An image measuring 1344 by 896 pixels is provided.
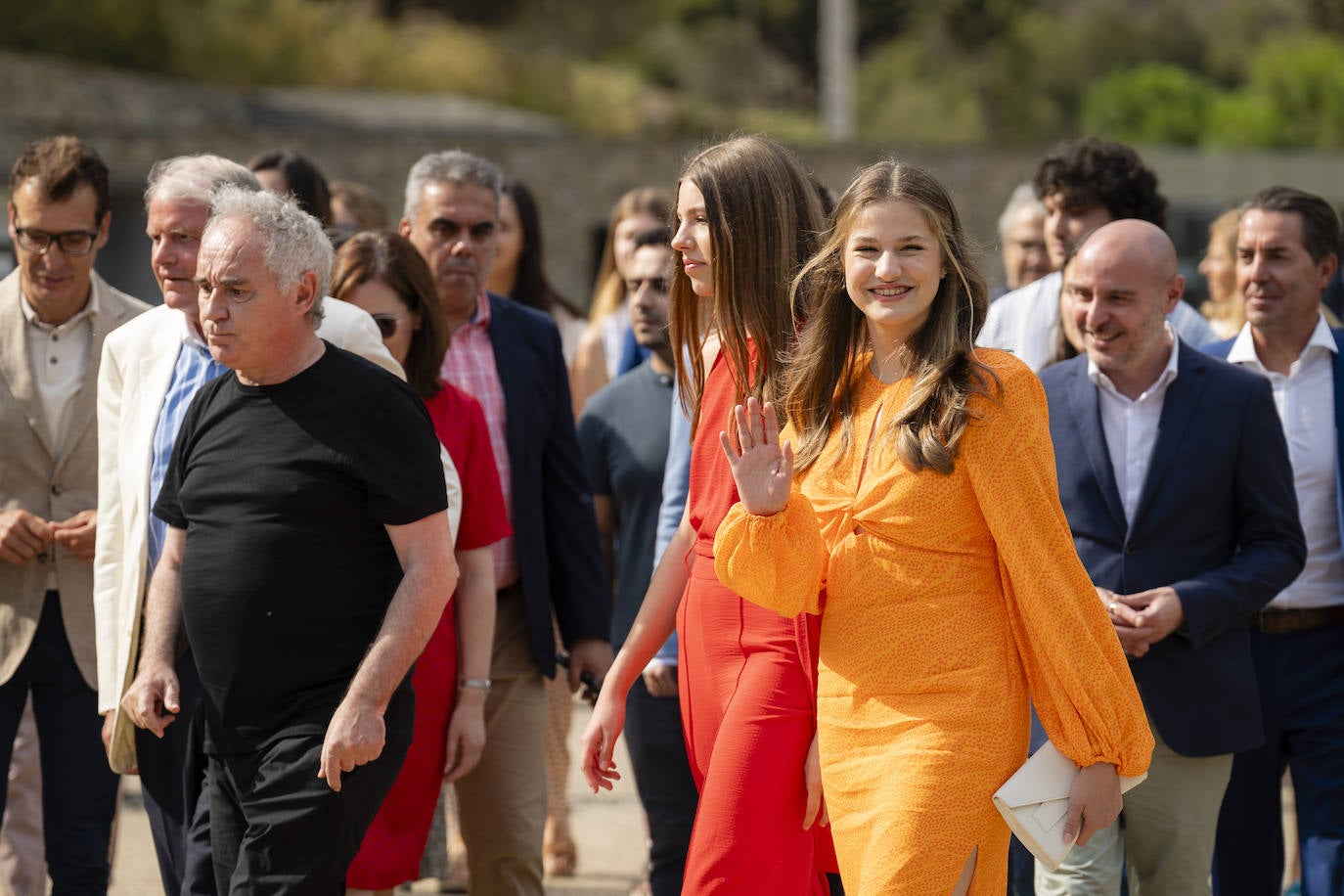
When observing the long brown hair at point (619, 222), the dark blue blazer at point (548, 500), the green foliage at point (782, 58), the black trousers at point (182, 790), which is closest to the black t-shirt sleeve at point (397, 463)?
the black trousers at point (182, 790)

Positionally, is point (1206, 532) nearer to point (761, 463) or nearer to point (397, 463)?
point (761, 463)

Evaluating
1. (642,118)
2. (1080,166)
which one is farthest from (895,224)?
(642,118)

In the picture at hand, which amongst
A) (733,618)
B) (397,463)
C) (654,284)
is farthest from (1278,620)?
(397,463)

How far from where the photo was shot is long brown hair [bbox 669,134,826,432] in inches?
140

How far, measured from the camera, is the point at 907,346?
3307 mm

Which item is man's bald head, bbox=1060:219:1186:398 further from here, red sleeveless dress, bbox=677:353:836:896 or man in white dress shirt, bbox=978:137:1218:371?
red sleeveless dress, bbox=677:353:836:896

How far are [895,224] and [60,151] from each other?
8.80 ft

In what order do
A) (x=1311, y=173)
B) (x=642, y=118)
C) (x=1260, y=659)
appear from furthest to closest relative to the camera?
1. (x=642, y=118)
2. (x=1311, y=173)
3. (x=1260, y=659)

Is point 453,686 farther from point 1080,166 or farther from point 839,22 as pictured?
point 839,22

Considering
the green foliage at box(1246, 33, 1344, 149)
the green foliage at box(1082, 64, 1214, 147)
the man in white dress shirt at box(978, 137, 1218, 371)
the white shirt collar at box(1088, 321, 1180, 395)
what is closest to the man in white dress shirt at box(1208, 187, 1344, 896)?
the man in white dress shirt at box(978, 137, 1218, 371)

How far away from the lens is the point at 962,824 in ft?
10.0

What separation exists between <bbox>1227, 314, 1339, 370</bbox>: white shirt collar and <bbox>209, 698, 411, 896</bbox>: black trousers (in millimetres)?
2822

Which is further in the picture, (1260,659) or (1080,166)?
(1080,166)

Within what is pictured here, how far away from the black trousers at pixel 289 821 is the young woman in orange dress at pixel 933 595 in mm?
996
